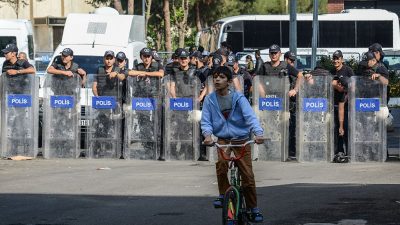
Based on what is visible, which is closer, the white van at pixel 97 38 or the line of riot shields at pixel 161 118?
the line of riot shields at pixel 161 118

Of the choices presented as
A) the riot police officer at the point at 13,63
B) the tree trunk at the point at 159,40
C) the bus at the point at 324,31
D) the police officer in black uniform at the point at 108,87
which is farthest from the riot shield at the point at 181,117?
the tree trunk at the point at 159,40

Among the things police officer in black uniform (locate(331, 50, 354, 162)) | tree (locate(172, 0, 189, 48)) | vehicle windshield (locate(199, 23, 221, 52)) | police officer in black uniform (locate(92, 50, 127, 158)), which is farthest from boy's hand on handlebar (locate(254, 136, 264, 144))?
tree (locate(172, 0, 189, 48))

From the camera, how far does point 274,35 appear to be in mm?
49625

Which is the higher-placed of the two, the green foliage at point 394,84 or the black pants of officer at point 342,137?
the green foliage at point 394,84

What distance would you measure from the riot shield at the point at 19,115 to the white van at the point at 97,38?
4880mm

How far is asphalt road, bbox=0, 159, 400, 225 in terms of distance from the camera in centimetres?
1325

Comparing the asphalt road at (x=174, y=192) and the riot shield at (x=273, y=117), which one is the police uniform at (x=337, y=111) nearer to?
the asphalt road at (x=174, y=192)

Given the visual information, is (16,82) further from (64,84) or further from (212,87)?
(212,87)

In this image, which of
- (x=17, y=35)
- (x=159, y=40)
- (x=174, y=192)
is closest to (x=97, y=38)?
(x=17, y=35)

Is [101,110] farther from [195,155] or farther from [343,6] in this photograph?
[343,6]

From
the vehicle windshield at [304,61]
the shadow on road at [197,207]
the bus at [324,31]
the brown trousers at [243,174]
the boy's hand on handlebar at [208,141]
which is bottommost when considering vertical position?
the shadow on road at [197,207]

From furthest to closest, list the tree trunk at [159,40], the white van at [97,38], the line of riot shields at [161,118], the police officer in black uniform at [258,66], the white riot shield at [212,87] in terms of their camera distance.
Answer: the tree trunk at [159,40]
the white van at [97,38]
the police officer in black uniform at [258,66]
the line of riot shields at [161,118]
the white riot shield at [212,87]

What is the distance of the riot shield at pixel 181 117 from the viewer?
2044 centimetres

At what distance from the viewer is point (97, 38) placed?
89.4 ft
